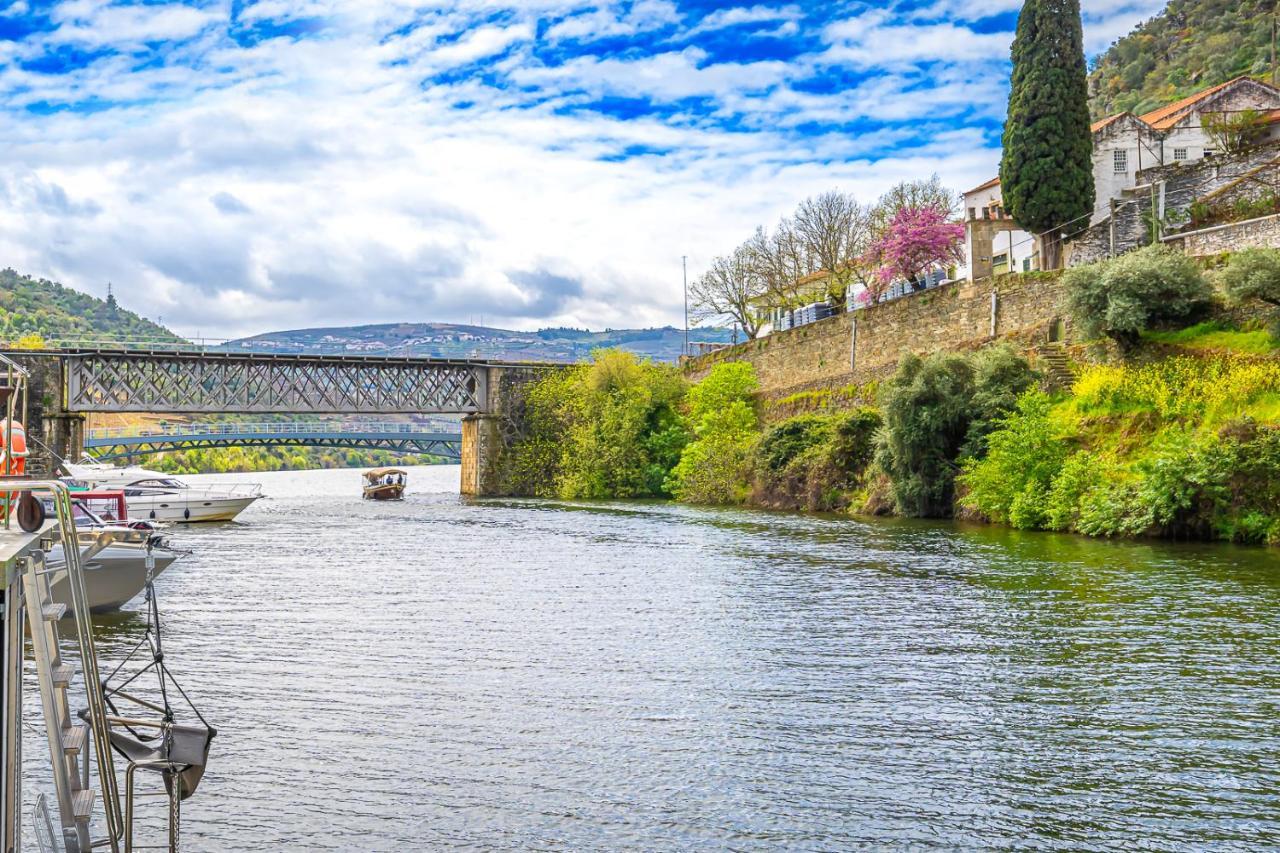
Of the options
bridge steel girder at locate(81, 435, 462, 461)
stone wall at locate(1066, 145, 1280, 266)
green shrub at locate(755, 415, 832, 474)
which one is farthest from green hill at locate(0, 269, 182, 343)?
stone wall at locate(1066, 145, 1280, 266)

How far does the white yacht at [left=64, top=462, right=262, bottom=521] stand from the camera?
4481 cm

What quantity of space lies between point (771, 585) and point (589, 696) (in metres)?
9.84

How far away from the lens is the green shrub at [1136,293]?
34781 mm

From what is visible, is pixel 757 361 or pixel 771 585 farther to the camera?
pixel 757 361

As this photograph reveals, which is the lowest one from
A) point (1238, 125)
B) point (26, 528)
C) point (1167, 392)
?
point (26, 528)

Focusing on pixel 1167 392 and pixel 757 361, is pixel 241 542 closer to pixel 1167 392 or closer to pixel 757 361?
Answer: pixel 1167 392

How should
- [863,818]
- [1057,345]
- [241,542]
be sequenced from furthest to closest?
[1057,345], [241,542], [863,818]

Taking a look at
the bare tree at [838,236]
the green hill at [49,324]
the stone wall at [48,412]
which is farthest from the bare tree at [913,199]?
the green hill at [49,324]

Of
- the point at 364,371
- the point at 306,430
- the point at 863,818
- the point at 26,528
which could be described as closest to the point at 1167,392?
the point at 863,818

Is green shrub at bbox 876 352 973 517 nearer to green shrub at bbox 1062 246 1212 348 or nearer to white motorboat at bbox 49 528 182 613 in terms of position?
green shrub at bbox 1062 246 1212 348

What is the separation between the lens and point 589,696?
14.2m

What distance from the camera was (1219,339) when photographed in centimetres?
3394

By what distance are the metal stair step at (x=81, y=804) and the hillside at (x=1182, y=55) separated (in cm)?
9739

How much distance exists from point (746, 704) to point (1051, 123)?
128 ft
